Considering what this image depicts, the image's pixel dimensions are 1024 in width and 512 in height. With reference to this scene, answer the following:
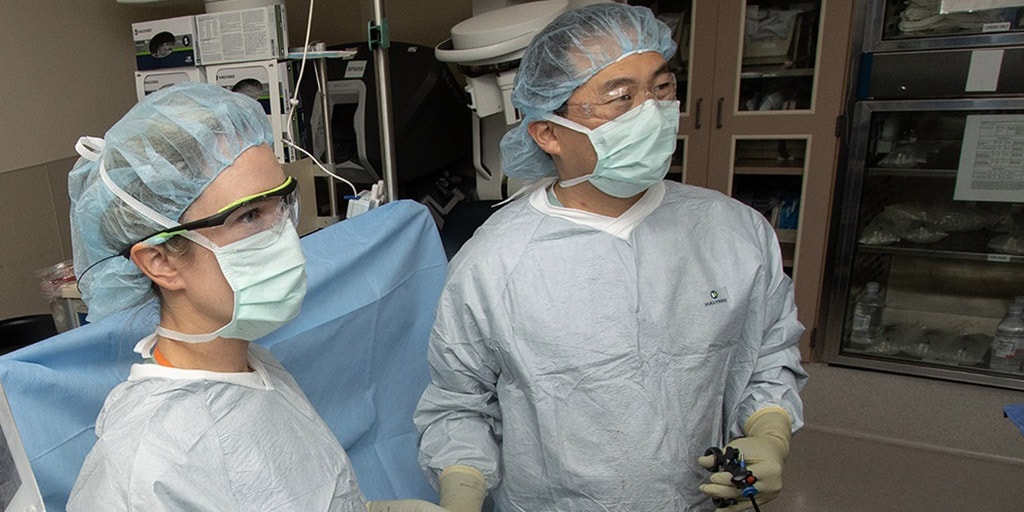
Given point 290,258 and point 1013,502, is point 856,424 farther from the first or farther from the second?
point 290,258

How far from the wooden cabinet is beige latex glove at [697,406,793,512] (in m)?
1.66

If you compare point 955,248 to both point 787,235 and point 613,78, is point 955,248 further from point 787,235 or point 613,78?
point 613,78

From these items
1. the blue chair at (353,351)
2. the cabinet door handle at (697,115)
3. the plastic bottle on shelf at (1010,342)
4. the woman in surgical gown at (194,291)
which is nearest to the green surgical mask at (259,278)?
the woman in surgical gown at (194,291)

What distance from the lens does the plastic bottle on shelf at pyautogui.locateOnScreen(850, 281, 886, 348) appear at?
265cm

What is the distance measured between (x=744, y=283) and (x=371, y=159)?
1433 mm

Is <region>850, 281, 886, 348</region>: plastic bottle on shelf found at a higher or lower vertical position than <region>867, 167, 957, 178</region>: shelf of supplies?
lower

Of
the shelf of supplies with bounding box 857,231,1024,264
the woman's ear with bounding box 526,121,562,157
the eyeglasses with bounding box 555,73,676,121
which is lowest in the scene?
the shelf of supplies with bounding box 857,231,1024,264

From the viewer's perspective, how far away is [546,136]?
110 centimetres

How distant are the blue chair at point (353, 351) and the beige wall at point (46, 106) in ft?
2.87

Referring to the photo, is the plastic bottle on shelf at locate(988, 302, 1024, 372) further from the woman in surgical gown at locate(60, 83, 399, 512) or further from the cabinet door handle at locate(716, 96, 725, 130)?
the woman in surgical gown at locate(60, 83, 399, 512)

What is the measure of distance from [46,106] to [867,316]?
3.23 metres

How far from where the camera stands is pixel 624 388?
3.17ft

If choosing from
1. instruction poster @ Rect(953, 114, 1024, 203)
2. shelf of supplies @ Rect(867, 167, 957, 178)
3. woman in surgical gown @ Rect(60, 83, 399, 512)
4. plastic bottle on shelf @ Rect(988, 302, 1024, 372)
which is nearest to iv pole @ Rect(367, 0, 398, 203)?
woman in surgical gown @ Rect(60, 83, 399, 512)

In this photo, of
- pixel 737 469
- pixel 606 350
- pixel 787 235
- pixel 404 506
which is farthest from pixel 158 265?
pixel 787 235
